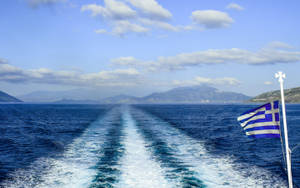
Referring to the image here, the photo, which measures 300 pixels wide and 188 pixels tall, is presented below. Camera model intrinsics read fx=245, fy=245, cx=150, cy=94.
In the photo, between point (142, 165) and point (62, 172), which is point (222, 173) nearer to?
point (142, 165)

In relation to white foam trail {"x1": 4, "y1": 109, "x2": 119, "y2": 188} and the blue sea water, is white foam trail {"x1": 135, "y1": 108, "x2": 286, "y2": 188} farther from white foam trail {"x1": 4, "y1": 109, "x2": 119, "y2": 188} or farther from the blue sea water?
white foam trail {"x1": 4, "y1": 109, "x2": 119, "y2": 188}

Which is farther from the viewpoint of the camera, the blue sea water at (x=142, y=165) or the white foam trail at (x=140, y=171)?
the blue sea water at (x=142, y=165)

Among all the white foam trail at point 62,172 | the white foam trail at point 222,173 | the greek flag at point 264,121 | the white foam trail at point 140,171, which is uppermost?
the greek flag at point 264,121

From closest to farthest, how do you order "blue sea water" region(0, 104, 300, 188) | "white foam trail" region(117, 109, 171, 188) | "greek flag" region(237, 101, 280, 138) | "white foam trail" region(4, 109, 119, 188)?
1. "greek flag" region(237, 101, 280, 138)
2. "white foam trail" region(117, 109, 171, 188)
3. "white foam trail" region(4, 109, 119, 188)
4. "blue sea water" region(0, 104, 300, 188)

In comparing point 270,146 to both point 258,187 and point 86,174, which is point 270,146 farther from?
point 86,174

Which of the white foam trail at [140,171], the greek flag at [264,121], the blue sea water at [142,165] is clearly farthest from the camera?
the blue sea water at [142,165]

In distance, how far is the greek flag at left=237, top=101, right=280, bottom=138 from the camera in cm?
1156

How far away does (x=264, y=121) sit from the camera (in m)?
11.8

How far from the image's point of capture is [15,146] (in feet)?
88.9

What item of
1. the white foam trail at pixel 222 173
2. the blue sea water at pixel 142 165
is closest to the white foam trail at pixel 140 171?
the blue sea water at pixel 142 165

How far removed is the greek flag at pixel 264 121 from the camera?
37.9 feet

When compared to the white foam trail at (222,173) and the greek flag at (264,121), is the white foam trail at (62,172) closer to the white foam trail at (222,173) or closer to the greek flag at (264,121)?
the white foam trail at (222,173)

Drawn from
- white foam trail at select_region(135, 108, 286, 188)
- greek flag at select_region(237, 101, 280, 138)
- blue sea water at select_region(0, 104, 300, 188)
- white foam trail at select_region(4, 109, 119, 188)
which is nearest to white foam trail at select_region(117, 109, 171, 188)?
blue sea water at select_region(0, 104, 300, 188)

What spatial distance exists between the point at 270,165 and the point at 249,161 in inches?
64.9
